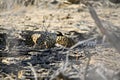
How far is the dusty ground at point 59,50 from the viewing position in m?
2.57

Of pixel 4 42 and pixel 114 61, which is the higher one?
pixel 114 61

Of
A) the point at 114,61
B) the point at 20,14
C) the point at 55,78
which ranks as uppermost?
the point at 55,78

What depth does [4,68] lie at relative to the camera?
11.0ft

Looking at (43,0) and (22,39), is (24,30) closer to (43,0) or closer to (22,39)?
(22,39)

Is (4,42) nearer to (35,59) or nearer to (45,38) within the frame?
(45,38)

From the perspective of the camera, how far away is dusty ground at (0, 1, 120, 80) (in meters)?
2.57

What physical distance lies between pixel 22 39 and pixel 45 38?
347mm

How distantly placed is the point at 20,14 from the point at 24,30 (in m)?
1.75

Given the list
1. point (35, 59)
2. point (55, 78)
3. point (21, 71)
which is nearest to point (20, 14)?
point (35, 59)

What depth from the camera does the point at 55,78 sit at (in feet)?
8.17

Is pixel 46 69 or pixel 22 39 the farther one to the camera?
pixel 22 39

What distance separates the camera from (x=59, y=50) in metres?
3.97

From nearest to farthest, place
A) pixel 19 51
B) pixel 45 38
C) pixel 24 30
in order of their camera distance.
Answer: pixel 19 51
pixel 45 38
pixel 24 30

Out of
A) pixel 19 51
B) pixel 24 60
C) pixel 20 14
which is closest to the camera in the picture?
pixel 24 60
